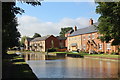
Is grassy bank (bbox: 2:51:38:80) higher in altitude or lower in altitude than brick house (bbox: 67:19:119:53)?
A: lower

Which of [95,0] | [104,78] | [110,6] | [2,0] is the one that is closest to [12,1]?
[2,0]

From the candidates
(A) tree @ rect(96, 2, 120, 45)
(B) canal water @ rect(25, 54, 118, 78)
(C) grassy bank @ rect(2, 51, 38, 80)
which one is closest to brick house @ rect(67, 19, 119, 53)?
(A) tree @ rect(96, 2, 120, 45)

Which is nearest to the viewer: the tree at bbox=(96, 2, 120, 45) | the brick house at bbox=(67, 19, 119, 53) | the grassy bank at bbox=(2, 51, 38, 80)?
the grassy bank at bbox=(2, 51, 38, 80)

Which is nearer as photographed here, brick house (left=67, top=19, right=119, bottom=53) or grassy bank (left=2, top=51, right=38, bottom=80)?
A: grassy bank (left=2, top=51, right=38, bottom=80)

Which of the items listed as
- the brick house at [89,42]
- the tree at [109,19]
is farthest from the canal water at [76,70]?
the brick house at [89,42]

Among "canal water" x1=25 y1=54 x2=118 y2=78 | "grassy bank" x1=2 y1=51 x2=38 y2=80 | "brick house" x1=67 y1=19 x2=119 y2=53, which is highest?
"brick house" x1=67 y1=19 x2=119 y2=53

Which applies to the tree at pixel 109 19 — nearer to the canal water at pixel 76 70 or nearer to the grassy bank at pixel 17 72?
the canal water at pixel 76 70

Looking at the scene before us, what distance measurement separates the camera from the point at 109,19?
2711 cm

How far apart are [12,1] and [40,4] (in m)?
1.71

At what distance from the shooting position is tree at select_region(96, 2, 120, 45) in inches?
984

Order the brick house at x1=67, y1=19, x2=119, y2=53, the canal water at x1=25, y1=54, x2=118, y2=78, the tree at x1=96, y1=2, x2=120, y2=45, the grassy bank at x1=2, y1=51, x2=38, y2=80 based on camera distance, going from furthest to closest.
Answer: the brick house at x1=67, y1=19, x2=119, y2=53 → the tree at x1=96, y1=2, x2=120, y2=45 → the canal water at x1=25, y1=54, x2=118, y2=78 → the grassy bank at x1=2, y1=51, x2=38, y2=80

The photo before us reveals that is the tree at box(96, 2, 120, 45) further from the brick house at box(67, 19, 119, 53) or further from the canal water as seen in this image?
the brick house at box(67, 19, 119, 53)

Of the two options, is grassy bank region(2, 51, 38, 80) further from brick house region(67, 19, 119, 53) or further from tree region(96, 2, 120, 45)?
brick house region(67, 19, 119, 53)

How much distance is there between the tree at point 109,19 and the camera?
25000mm
